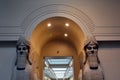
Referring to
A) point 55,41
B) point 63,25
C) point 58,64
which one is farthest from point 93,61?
point 58,64

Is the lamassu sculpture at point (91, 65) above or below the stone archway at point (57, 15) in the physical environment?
below

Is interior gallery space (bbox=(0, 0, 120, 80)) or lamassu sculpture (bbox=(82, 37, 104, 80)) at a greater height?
interior gallery space (bbox=(0, 0, 120, 80))

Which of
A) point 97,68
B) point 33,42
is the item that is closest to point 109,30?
point 97,68

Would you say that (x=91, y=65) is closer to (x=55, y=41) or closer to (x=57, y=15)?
(x=57, y=15)

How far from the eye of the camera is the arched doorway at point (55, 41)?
246 inches

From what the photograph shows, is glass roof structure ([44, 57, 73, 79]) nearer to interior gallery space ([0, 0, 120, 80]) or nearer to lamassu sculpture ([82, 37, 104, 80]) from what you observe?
interior gallery space ([0, 0, 120, 80])

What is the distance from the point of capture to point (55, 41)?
7961 millimetres

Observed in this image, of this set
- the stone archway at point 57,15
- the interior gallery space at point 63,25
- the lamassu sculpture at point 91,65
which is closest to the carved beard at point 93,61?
the lamassu sculpture at point 91,65

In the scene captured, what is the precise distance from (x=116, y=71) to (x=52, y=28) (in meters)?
2.99

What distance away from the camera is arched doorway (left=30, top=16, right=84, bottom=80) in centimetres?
624

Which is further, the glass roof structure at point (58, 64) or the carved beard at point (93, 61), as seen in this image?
the glass roof structure at point (58, 64)

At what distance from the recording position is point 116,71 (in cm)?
577

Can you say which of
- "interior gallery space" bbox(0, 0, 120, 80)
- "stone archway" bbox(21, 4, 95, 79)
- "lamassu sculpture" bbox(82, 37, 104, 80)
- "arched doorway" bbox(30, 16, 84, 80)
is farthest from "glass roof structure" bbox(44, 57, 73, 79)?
"lamassu sculpture" bbox(82, 37, 104, 80)

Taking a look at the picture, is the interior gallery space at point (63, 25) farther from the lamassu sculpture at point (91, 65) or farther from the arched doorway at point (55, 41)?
the lamassu sculpture at point (91, 65)
